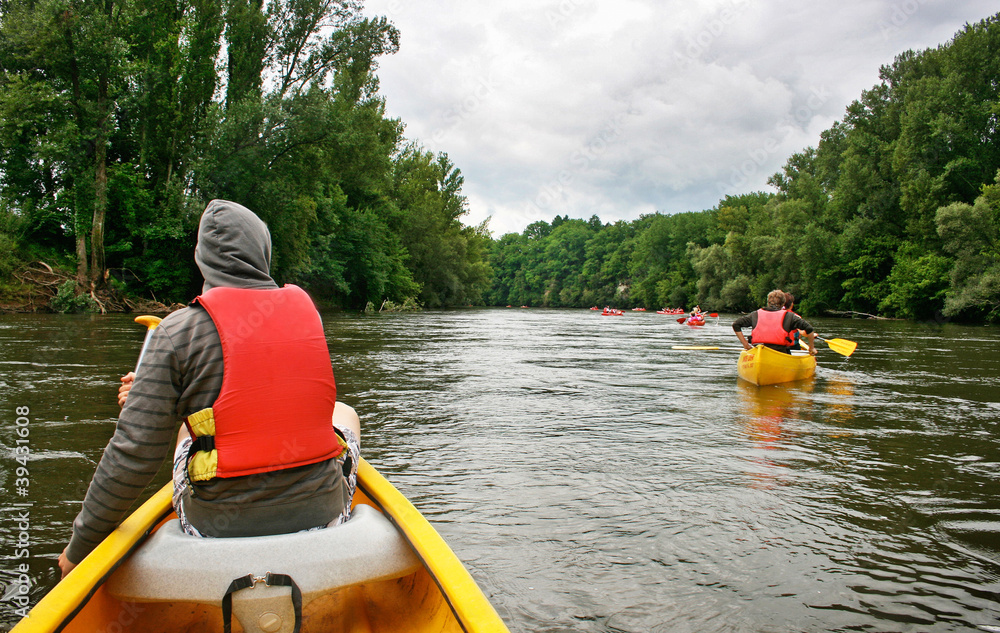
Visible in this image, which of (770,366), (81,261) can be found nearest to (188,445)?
(770,366)

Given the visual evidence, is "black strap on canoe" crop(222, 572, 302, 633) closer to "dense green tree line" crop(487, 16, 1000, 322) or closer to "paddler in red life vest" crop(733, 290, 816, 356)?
"paddler in red life vest" crop(733, 290, 816, 356)

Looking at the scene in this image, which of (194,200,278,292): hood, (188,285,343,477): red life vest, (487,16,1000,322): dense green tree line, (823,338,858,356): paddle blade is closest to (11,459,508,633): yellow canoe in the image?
(188,285,343,477): red life vest

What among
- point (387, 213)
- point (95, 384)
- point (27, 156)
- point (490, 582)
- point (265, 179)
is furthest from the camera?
point (387, 213)

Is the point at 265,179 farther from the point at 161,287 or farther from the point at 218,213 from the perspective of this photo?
the point at 218,213

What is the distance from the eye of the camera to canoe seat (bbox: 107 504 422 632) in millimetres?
1722

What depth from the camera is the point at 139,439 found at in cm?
178

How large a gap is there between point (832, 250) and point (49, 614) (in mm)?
45605

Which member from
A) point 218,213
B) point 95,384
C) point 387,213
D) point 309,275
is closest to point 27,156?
point 309,275

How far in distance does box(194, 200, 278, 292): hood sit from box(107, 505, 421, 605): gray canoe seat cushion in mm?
741

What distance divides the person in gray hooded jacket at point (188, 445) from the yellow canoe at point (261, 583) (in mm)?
82

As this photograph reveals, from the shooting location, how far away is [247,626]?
173 cm

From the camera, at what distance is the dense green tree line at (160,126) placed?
19703 millimetres

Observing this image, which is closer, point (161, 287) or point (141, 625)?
point (141, 625)

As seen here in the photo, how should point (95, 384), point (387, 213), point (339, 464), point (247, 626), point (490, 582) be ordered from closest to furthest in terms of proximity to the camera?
point (247, 626), point (339, 464), point (490, 582), point (95, 384), point (387, 213)
